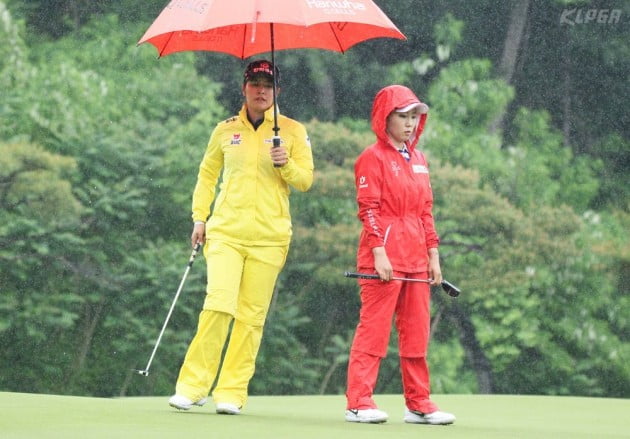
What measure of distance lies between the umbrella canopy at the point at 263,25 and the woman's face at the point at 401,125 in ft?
1.23

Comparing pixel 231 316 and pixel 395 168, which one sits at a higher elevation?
pixel 395 168

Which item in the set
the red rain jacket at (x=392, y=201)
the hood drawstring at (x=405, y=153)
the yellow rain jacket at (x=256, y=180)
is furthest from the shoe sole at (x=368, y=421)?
the hood drawstring at (x=405, y=153)

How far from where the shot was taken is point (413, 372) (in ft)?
21.8

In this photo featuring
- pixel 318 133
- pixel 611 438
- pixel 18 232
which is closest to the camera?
pixel 611 438

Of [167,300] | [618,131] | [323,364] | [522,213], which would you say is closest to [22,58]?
[167,300]

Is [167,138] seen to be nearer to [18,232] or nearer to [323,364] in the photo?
[18,232]

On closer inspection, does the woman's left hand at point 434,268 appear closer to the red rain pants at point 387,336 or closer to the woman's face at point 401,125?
the red rain pants at point 387,336

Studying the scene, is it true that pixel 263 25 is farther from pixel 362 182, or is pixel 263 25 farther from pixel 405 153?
pixel 362 182

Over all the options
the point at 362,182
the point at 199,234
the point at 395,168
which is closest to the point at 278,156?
the point at 362,182

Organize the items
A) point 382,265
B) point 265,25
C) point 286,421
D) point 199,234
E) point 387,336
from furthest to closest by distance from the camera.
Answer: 1. point 265,25
2. point 199,234
3. point 286,421
4. point 387,336
5. point 382,265

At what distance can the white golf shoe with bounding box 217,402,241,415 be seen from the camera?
6770 mm

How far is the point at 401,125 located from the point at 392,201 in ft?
1.19

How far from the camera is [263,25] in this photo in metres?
7.46

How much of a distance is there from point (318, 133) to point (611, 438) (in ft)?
33.1
